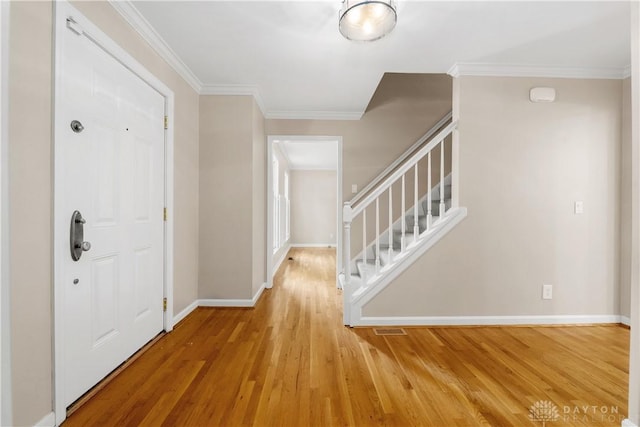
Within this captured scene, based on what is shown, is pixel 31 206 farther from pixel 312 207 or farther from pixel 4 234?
pixel 312 207

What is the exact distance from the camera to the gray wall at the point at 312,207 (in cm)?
861

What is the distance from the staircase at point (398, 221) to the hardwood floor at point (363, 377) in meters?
0.44

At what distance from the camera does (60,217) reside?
1.43m

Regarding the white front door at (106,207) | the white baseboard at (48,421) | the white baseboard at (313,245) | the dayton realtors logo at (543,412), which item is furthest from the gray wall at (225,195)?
the white baseboard at (313,245)

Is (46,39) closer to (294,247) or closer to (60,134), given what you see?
(60,134)

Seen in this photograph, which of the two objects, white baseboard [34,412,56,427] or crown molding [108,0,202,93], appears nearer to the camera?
white baseboard [34,412,56,427]

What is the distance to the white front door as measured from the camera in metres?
1.50

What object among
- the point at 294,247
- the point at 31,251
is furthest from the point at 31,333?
the point at 294,247

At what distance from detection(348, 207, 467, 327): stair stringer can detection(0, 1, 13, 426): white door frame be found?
216 cm

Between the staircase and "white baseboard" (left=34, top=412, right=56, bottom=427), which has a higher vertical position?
the staircase

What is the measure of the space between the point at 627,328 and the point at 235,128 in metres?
4.25

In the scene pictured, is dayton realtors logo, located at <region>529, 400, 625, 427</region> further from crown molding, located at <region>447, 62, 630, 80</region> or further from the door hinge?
the door hinge

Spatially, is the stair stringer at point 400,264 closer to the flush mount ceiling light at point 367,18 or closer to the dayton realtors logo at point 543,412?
the dayton realtors logo at point 543,412

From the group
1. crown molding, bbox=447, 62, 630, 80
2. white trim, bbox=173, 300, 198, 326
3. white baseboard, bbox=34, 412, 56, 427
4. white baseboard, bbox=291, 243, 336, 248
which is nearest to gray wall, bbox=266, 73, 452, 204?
crown molding, bbox=447, 62, 630, 80
